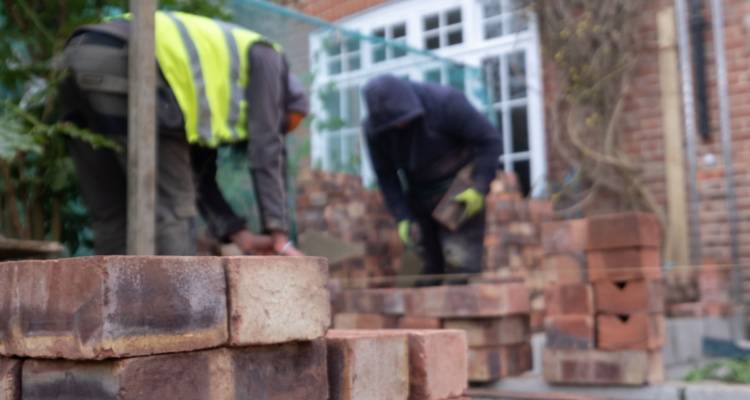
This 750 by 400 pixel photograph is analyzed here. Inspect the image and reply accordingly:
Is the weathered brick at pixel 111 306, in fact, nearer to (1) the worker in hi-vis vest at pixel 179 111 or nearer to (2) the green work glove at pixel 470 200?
(1) the worker in hi-vis vest at pixel 179 111

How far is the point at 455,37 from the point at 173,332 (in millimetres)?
4287

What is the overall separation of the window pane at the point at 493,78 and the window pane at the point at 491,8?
776mm

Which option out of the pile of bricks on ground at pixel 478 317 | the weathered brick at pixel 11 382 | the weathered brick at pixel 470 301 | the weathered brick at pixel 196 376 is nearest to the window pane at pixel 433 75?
the pile of bricks on ground at pixel 478 317

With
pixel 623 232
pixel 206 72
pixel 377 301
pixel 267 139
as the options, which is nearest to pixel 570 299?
pixel 623 232

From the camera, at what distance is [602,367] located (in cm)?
391

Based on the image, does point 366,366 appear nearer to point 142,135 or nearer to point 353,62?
point 142,135

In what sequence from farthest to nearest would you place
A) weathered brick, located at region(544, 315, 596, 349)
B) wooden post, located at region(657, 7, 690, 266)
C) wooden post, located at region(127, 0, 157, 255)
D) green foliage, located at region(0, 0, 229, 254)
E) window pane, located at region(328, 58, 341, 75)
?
1. wooden post, located at region(657, 7, 690, 266)
2. window pane, located at region(328, 58, 341, 75)
3. weathered brick, located at region(544, 315, 596, 349)
4. green foliage, located at region(0, 0, 229, 254)
5. wooden post, located at region(127, 0, 157, 255)

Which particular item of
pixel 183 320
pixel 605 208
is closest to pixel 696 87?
pixel 605 208

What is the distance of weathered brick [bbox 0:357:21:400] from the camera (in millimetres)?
1812

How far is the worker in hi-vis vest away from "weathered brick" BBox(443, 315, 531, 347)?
3.70ft

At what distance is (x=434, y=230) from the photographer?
4844 mm

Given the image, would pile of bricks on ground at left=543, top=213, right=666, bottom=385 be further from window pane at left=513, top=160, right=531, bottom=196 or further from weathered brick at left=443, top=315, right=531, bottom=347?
window pane at left=513, top=160, right=531, bottom=196

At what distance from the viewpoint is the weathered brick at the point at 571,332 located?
3955mm

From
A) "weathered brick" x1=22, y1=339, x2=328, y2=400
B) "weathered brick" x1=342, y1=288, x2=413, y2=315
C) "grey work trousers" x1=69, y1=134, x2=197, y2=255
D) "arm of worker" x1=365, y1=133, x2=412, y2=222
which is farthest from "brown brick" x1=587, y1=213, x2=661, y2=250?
"weathered brick" x1=22, y1=339, x2=328, y2=400
